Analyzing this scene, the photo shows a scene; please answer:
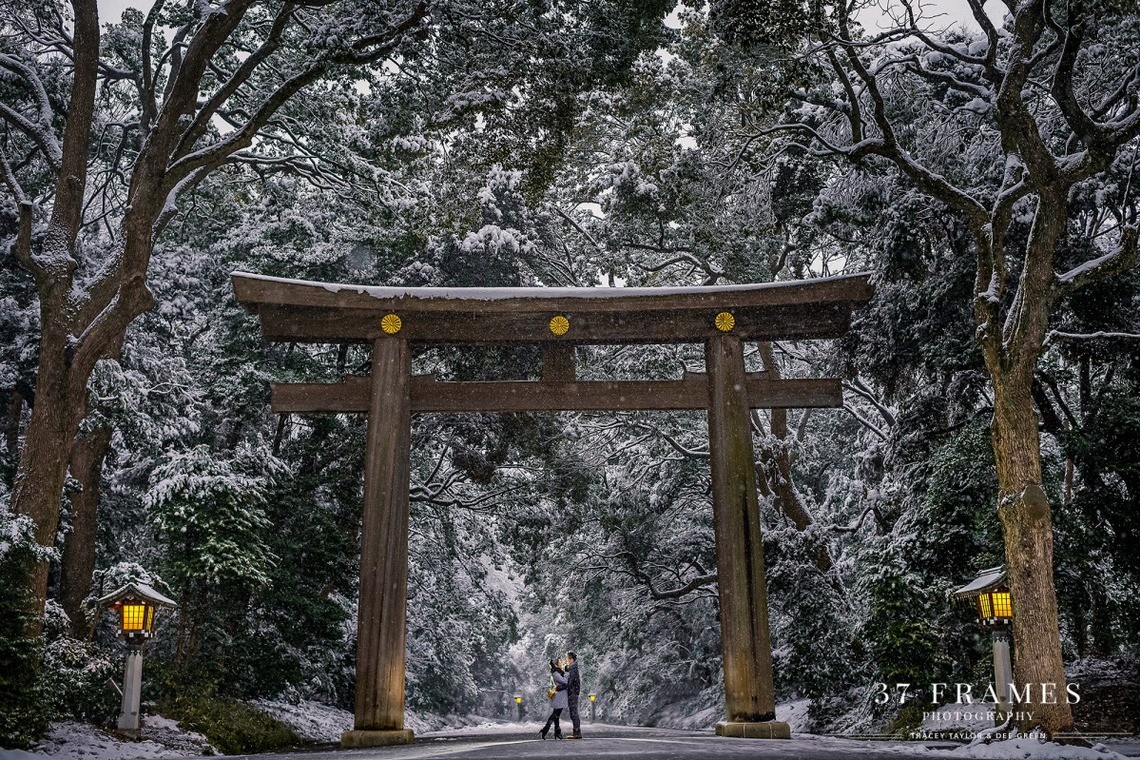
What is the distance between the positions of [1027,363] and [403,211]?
29.3ft

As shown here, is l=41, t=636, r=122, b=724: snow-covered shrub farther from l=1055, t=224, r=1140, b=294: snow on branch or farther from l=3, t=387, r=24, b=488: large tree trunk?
l=1055, t=224, r=1140, b=294: snow on branch

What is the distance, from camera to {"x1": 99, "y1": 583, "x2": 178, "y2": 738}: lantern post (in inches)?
380

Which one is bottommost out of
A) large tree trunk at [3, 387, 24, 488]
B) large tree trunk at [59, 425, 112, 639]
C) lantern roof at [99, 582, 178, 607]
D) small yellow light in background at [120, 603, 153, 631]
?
small yellow light in background at [120, 603, 153, 631]

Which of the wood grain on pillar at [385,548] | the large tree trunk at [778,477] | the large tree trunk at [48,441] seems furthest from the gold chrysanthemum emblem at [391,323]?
the large tree trunk at [778,477]

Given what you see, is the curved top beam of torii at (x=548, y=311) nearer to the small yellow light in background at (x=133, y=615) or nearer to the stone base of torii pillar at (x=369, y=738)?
the small yellow light in background at (x=133, y=615)

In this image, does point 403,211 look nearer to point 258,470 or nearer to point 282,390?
point 282,390

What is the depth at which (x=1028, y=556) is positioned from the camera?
8.33 m

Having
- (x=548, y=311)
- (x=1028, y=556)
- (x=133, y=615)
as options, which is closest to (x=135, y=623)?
(x=133, y=615)

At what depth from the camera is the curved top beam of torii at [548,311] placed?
10.5 meters

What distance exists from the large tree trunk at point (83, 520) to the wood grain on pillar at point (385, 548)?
521 centimetres

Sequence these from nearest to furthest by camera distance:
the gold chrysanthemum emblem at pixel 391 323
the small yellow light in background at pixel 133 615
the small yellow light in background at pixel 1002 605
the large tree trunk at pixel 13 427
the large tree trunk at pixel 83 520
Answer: the small yellow light in background at pixel 1002 605
the small yellow light in background at pixel 133 615
the gold chrysanthemum emblem at pixel 391 323
the large tree trunk at pixel 83 520
the large tree trunk at pixel 13 427

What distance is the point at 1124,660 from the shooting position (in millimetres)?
14328

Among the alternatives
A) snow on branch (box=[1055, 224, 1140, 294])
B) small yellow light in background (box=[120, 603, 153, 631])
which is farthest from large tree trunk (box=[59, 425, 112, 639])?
snow on branch (box=[1055, 224, 1140, 294])

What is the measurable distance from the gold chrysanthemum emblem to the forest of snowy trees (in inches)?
97.7
